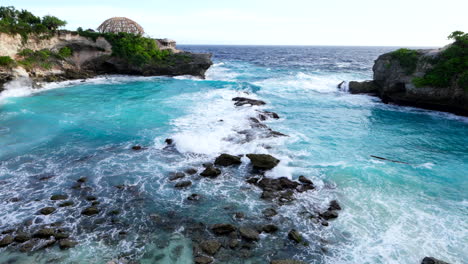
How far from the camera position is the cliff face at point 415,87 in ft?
75.2

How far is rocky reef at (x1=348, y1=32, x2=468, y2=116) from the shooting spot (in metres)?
22.7

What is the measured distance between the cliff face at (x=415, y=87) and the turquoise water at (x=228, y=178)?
151 centimetres

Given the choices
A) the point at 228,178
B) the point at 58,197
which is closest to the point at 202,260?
the point at 228,178

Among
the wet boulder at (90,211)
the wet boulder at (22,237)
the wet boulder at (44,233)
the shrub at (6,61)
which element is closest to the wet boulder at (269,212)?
the wet boulder at (90,211)

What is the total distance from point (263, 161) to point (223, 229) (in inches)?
205

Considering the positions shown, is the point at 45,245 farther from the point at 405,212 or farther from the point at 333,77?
the point at 333,77

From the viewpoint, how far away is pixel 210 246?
27.8 feet

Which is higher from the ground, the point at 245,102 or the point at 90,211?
the point at 245,102

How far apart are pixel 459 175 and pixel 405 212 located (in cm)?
541

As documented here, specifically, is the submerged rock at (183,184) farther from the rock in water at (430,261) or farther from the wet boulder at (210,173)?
the rock in water at (430,261)

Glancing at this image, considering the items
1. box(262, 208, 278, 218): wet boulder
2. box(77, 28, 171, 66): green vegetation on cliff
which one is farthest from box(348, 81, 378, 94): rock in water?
box(77, 28, 171, 66): green vegetation on cliff

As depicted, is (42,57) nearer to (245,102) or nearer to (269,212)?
(245,102)

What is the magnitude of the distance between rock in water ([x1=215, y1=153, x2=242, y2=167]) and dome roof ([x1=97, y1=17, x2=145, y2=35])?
4045 cm

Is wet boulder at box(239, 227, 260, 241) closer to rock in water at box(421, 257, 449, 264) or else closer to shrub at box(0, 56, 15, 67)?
rock in water at box(421, 257, 449, 264)
